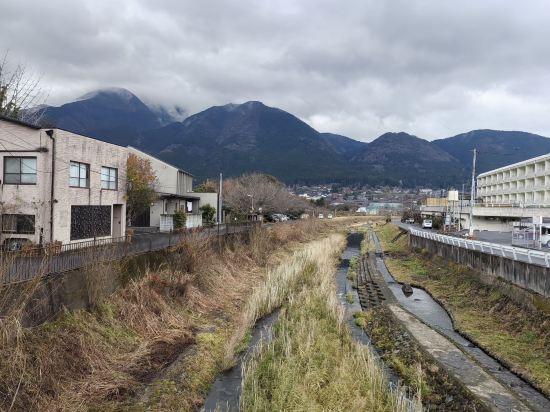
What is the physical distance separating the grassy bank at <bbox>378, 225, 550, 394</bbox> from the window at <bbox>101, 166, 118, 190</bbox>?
67.7 feet

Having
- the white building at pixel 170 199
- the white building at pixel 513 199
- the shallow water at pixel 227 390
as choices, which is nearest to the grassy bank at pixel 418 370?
the shallow water at pixel 227 390

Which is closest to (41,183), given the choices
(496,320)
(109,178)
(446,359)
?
(109,178)

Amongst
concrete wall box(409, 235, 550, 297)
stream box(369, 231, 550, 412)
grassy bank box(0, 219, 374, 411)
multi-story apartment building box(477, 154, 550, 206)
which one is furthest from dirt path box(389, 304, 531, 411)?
multi-story apartment building box(477, 154, 550, 206)

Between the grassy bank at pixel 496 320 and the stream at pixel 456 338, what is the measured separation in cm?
28

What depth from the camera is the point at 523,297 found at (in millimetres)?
15938

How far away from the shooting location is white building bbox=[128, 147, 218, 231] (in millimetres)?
43312

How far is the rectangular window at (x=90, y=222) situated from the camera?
25.4 metres

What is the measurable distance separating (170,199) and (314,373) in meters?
38.3

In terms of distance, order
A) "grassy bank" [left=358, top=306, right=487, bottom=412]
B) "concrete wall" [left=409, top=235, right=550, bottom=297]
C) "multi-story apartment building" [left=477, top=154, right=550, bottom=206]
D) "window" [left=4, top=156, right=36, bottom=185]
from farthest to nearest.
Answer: "multi-story apartment building" [left=477, top=154, right=550, bottom=206] < "window" [left=4, top=156, right=36, bottom=185] < "concrete wall" [left=409, top=235, right=550, bottom=297] < "grassy bank" [left=358, top=306, right=487, bottom=412]

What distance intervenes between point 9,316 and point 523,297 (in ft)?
53.8

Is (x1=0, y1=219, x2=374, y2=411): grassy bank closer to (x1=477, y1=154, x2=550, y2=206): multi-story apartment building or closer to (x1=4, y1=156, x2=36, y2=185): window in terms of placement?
(x1=4, y1=156, x2=36, y2=185): window

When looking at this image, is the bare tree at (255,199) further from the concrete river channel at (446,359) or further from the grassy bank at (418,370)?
the grassy bank at (418,370)

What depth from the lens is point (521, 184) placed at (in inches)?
3246

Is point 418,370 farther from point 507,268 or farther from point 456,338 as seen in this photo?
point 507,268
